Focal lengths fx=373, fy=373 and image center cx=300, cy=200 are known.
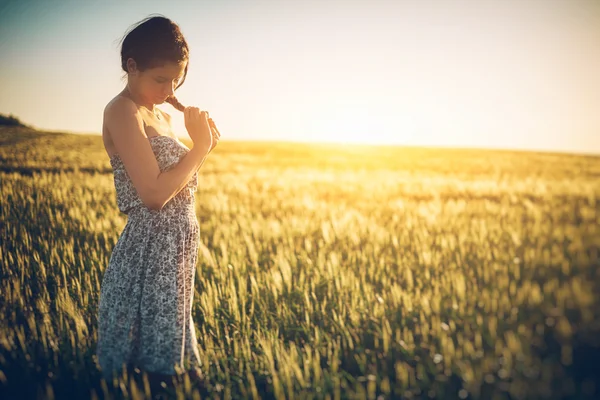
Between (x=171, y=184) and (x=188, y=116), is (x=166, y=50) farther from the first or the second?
(x=171, y=184)

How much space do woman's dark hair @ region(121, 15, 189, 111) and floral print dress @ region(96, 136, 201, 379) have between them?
344 millimetres

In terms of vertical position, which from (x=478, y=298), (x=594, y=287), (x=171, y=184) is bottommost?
Answer: (x=478, y=298)

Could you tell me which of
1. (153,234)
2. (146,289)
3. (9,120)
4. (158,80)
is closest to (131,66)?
(158,80)

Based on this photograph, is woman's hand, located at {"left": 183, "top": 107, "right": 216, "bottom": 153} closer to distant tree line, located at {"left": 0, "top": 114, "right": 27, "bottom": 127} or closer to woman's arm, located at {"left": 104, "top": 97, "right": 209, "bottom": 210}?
woman's arm, located at {"left": 104, "top": 97, "right": 209, "bottom": 210}

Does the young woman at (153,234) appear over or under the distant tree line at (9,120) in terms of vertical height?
under

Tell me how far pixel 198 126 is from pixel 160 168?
0.25 metres

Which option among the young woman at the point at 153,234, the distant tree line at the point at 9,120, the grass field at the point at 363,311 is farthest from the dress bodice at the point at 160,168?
the distant tree line at the point at 9,120

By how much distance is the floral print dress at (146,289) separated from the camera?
1672mm

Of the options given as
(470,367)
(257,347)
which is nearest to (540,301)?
(470,367)

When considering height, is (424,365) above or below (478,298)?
below

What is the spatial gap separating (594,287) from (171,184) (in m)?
1.78

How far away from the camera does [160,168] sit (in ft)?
5.19

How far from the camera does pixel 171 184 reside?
1456mm

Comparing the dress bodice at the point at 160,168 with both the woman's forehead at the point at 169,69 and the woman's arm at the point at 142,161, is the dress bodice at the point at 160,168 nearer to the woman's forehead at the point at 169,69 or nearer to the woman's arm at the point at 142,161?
the woman's arm at the point at 142,161
